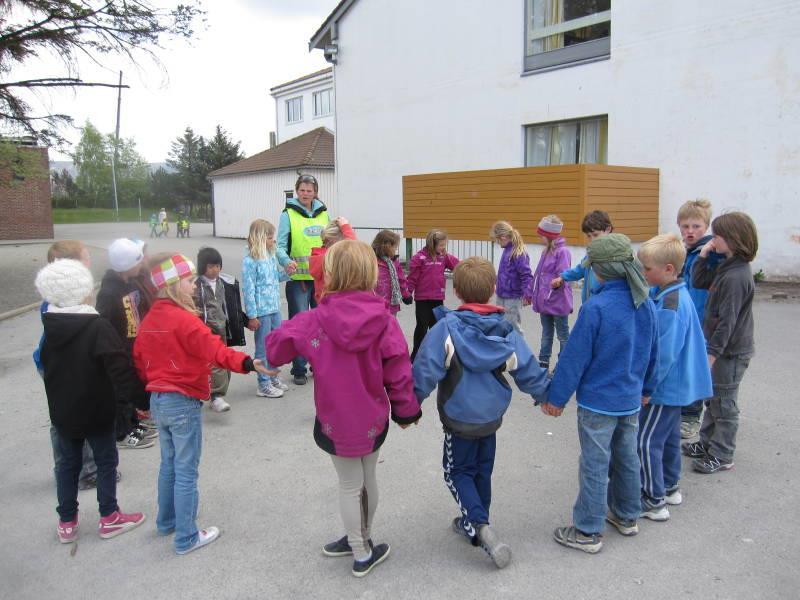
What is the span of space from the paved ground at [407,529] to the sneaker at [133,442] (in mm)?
94

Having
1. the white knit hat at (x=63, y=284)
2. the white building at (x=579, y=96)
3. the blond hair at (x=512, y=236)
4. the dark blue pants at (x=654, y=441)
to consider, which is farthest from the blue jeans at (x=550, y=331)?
the white building at (x=579, y=96)

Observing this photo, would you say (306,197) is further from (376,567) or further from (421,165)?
(421,165)

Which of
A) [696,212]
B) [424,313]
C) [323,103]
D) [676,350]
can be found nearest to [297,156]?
[323,103]

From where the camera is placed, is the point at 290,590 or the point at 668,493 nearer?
the point at 290,590

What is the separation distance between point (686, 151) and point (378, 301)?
11536 mm

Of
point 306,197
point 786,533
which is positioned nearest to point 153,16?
point 306,197

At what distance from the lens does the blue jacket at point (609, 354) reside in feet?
9.84

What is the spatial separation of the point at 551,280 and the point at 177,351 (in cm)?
422

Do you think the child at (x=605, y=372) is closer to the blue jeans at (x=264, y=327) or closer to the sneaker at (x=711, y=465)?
the sneaker at (x=711, y=465)

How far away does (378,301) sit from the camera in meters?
2.87

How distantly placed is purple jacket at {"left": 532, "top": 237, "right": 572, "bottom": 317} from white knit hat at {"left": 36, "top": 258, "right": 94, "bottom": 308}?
173 inches

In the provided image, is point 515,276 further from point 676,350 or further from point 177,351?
point 177,351

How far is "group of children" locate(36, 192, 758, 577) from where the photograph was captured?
2852 mm

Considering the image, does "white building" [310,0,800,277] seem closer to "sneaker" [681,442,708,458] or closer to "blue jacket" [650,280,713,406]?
"sneaker" [681,442,708,458]
